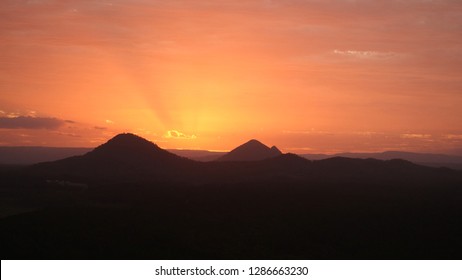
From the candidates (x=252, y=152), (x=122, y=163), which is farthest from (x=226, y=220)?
(x=252, y=152)

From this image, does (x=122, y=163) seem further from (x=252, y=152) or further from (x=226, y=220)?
(x=226, y=220)

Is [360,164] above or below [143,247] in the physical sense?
above

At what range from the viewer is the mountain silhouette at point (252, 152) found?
16750cm

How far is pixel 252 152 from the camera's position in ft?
563

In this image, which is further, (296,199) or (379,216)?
(296,199)

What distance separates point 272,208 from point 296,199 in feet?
18.6

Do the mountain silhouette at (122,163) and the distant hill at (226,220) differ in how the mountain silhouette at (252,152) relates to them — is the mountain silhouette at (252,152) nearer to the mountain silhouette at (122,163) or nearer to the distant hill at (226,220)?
the mountain silhouette at (122,163)

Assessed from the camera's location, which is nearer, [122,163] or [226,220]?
[226,220]

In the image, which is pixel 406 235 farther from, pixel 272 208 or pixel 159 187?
pixel 159 187

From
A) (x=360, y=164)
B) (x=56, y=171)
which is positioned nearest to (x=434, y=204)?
(x=360, y=164)

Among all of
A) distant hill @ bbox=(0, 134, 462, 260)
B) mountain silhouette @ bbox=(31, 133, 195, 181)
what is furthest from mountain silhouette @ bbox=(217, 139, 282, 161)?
distant hill @ bbox=(0, 134, 462, 260)

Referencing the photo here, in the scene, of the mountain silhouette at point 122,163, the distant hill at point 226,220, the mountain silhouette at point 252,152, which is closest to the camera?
the distant hill at point 226,220

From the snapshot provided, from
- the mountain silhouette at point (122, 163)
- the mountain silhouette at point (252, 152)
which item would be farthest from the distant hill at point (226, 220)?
the mountain silhouette at point (252, 152)

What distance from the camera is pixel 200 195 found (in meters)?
71.1
